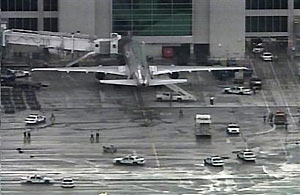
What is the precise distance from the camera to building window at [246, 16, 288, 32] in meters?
58.5

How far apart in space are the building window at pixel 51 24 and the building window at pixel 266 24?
8.51 metres

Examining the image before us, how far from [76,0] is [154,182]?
22.8 metres

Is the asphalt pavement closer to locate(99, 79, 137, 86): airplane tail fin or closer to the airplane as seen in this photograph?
the airplane

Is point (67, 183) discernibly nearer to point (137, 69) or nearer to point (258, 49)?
point (137, 69)

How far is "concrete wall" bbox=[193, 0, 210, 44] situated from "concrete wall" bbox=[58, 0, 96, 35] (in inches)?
175

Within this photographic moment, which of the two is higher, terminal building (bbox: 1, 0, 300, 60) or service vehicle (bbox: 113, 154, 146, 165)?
terminal building (bbox: 1, 0, 300, 60)

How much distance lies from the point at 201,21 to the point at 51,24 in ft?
21.7

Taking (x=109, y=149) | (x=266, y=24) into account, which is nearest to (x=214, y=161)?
(x=109, y=149)

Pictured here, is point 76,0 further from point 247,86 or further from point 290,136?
point 290,136

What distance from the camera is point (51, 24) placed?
57.9 meters

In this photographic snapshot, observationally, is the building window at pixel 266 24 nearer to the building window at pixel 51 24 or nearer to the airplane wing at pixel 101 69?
the building window at pixel 51 24

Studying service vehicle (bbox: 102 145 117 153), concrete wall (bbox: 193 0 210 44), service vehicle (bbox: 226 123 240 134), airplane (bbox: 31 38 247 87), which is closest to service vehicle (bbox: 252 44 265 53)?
concrete wall (bbox: 193 0 210 44)

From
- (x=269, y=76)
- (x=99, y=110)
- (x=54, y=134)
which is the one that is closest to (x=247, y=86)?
(x=269, y=76)

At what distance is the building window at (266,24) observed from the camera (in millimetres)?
58469
